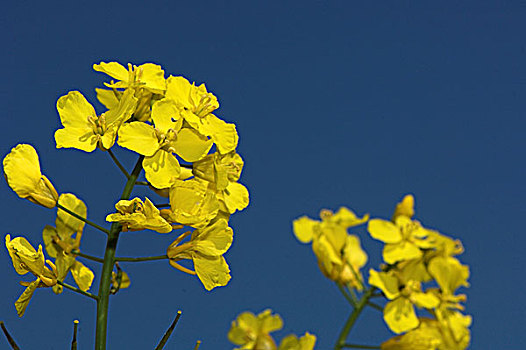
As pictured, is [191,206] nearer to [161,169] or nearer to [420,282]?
[161,169]

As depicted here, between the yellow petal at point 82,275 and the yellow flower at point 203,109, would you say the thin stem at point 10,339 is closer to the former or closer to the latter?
the yellow petal at point 82,275

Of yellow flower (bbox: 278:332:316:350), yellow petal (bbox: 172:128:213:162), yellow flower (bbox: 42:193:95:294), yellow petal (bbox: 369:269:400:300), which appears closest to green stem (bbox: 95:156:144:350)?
yellow petal (bbox: 172:128:213:162)

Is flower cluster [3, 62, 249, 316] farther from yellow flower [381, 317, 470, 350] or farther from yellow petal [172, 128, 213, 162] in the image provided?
yellow flower [381, 317, 470, 350]

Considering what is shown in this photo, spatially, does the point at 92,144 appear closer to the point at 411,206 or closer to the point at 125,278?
the point at 125,278

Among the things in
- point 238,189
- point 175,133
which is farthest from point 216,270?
point 175,133

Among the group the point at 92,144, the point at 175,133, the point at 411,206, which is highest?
the point at 411,206
